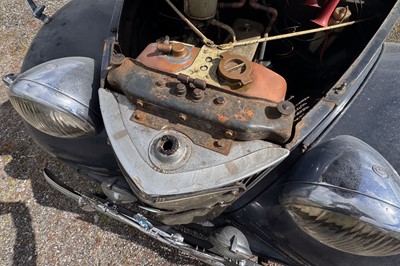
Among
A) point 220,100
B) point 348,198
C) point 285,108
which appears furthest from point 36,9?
point 348,198

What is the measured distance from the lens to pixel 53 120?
1.38 m

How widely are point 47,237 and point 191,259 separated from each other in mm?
867

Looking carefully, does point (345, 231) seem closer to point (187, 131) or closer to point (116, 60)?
point (187, 131)

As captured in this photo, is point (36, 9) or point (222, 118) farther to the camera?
point (36, 9)

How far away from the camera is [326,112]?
127 cm

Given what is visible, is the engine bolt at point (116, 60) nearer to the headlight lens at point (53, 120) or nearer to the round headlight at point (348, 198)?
the headlight lens at point (53, 120)

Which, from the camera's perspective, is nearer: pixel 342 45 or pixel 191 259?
pixel 342 45

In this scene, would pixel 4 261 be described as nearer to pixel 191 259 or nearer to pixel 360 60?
pixel 191 259

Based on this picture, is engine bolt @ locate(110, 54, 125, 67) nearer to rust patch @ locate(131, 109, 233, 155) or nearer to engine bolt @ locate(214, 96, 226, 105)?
rust patch @ locate(131, 109, 233, 155)

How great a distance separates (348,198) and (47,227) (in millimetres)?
1828

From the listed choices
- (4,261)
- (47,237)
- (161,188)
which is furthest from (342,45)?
(4,261)

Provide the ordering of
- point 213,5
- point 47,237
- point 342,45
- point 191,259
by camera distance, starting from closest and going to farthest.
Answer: point 213,5 < point 342,45 < point 191,259 < point 47,237

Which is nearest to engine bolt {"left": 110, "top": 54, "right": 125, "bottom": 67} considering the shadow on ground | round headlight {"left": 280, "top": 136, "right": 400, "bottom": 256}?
round headlight {"left": 280, "top": 136, "right": 400, "bottom": 256}

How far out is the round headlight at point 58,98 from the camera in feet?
4.36
